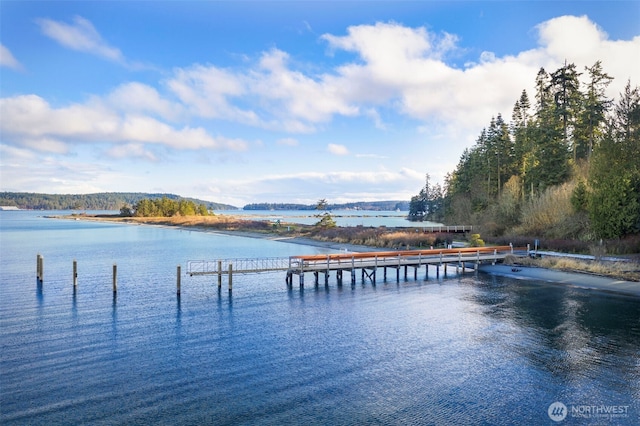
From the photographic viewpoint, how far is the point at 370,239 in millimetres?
58062

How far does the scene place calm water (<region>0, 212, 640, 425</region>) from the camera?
455 inches

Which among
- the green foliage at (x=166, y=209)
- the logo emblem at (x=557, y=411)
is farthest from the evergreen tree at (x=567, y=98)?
the green foliage at (x=166, y=209)

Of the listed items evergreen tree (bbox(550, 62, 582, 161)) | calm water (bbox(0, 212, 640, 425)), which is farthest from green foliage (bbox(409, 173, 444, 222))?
calm water (bbox(0, 212, 640, 425))

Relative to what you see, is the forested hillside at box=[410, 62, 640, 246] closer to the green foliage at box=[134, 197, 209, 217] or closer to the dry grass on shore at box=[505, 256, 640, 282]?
the dry grass on shore at box=[505, 256, 640, 282]

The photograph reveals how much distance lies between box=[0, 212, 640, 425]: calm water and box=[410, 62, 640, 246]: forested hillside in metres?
15.6

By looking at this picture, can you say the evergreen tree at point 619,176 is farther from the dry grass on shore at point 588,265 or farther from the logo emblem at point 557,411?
the logo emblem at point 557,411

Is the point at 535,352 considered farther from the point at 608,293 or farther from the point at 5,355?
the point at 5,355

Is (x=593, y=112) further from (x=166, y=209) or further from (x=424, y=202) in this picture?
(x=166, y=209)

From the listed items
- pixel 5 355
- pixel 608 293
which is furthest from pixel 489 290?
pixel 5 355

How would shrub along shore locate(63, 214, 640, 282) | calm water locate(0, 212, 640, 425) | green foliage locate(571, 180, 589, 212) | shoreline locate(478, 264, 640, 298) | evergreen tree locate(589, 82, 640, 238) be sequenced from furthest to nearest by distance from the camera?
green foliage locate(571, 180, 589, 212) < evergreen tree locate(589, 82, 640, 238) < shrub along shore locate(63, 214, 640, 282) < shoreline locate(478, 264, 640, 298) < calm water locate(0, 212, 640, 425)

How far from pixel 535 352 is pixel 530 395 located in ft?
13.7

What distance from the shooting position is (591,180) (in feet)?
133

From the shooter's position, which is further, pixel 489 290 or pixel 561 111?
pixel 561 111

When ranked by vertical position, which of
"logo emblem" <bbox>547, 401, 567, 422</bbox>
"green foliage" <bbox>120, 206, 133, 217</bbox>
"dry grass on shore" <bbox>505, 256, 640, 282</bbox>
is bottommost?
"logo emblem" <bbox>547, 401, 567, 422</bbox>
